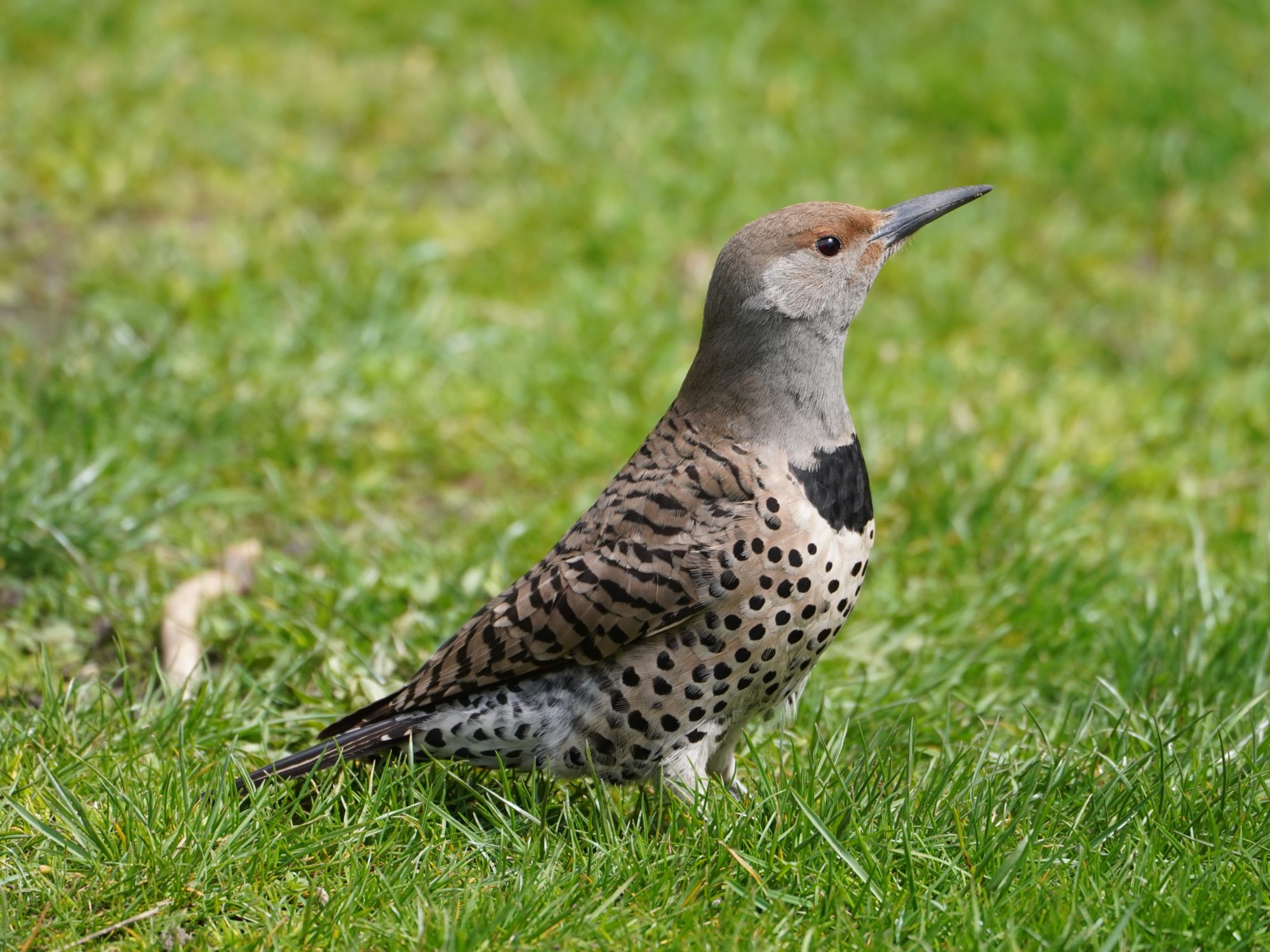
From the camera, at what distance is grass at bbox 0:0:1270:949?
3258mm

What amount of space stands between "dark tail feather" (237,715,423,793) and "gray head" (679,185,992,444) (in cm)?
115

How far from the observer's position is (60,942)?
10.0ft

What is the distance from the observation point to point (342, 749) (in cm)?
359

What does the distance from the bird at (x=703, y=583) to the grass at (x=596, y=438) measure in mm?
156

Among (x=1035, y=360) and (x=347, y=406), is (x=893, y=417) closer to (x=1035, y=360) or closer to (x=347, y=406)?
(x=1035, y=360)

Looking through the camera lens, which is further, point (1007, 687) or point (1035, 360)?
point (1035, 360)

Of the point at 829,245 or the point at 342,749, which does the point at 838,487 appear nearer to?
the point at 829,245

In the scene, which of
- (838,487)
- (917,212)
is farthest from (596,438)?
(838,487)

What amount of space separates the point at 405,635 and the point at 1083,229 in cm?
465

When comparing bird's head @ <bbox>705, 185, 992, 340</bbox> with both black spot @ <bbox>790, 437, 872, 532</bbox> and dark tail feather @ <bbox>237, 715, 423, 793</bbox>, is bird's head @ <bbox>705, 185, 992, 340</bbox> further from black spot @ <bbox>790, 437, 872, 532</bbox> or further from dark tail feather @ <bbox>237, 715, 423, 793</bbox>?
dark tail feather @ <bbox>237, 715, 423, 793</bbox>

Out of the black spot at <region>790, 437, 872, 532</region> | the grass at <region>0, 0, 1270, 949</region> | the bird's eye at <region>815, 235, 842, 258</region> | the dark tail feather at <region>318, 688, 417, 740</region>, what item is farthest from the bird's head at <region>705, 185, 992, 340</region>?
the dark tail feather at <region>318, 688, 417, 740</region>

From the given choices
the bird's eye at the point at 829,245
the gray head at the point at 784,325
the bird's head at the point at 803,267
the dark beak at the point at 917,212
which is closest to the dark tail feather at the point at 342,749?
the gray head at the point at 784,325

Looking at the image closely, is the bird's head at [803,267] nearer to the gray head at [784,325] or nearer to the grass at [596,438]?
the gray head at [784,325]

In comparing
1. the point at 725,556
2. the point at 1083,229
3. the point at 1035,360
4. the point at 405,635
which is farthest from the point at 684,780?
the point at 1083,229
